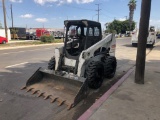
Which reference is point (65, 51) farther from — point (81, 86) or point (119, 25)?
point (119, 25)

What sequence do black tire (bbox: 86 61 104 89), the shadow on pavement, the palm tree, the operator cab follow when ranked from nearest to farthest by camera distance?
the shadow on pavement
black tire (bbox: 86 61 104 89)
the operator cab
the palm tree

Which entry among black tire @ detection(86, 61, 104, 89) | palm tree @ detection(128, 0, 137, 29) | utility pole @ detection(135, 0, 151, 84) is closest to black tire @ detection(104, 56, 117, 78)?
black tire @ detection(86, 61, 104, 89)

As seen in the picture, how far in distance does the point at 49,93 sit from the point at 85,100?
104 centimetres

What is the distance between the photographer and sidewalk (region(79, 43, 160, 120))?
4227mm

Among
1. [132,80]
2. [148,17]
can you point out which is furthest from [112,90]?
[148,17]

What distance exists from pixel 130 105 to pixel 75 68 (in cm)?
208

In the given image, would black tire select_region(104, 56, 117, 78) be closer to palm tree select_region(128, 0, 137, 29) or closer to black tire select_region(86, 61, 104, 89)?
black tire select_region(86, 61, 104, 89)

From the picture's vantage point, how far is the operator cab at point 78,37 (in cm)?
646

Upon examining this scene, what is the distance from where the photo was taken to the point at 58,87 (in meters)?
5.64

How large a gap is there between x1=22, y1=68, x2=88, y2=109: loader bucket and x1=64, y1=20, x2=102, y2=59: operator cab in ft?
3.20

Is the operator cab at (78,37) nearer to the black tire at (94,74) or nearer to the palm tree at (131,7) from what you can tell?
the black tire at (94,74)

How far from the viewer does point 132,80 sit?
280 inches

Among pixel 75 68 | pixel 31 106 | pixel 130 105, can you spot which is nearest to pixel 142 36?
pixel 75 68

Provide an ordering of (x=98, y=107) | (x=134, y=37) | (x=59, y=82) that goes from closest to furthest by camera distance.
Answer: (x=98, y=107) < (x=59, y=82) < (x=134, y=37)
